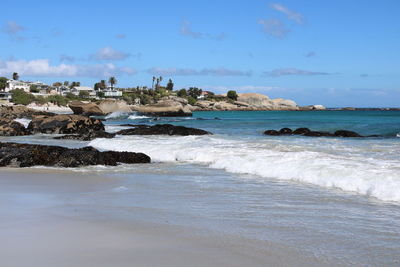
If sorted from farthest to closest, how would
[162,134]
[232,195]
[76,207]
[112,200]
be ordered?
[162,134] → [232,195] → [112,200] → [76,207]

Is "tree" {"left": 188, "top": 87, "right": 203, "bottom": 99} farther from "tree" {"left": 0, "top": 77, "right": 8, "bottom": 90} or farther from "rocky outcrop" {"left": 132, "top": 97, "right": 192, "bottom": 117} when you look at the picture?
"rocky outcrop" {"left": 132, "top": 97, "right": 192, "bottom": 117}

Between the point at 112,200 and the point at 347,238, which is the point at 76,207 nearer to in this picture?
the point at 112,200

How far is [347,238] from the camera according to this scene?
4688 millimetres

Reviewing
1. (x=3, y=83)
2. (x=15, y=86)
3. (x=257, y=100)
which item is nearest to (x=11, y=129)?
(x=15, y=86)

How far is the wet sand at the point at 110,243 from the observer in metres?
3.85

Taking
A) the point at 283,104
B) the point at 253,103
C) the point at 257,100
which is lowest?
the point at 253,103

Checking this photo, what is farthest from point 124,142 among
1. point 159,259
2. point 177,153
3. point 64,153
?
point 159,259

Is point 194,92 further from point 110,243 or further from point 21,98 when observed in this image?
point 110,243

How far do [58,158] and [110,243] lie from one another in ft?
23.9

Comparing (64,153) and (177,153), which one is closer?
(64,153)

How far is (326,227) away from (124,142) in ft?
44.2

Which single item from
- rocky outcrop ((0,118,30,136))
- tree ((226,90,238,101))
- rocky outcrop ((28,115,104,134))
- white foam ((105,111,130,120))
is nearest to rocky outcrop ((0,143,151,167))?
rocky outcrop ((0,118,30,136))

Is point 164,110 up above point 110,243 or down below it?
above

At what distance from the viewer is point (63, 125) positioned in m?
24.7
